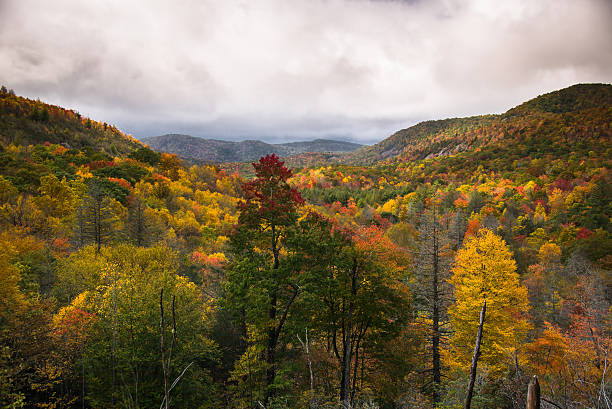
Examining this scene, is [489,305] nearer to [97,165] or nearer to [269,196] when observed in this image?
[269,196]

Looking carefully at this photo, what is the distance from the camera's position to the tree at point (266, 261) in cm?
1206

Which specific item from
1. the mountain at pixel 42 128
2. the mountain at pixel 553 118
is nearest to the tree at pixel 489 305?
the mountain at pixel 42 128

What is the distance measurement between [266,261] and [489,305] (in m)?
13.8

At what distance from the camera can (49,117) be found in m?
85.5

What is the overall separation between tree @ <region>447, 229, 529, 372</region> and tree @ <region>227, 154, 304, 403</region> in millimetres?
11818

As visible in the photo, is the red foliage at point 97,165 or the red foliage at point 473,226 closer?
the red foliage at point 473,226

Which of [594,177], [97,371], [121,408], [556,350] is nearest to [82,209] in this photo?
[97,371]

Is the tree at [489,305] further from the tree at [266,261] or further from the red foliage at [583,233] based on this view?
the red foliage at [583,233]

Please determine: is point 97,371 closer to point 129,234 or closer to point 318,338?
point 318,338

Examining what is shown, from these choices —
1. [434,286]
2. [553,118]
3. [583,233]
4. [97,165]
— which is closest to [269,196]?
[434,286]

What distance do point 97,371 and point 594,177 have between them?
99738 mm

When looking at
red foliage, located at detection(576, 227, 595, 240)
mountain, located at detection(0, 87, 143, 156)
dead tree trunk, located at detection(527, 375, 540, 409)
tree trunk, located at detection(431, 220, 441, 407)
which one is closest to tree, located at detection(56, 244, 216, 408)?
dead tree trunk, located at detection(527, 375, 540, 409)

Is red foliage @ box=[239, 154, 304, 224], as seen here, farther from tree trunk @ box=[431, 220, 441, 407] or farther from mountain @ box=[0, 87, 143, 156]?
mountain @ box=[0, 87, 143, 156]

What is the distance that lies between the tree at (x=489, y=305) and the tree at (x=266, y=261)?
11.8m
